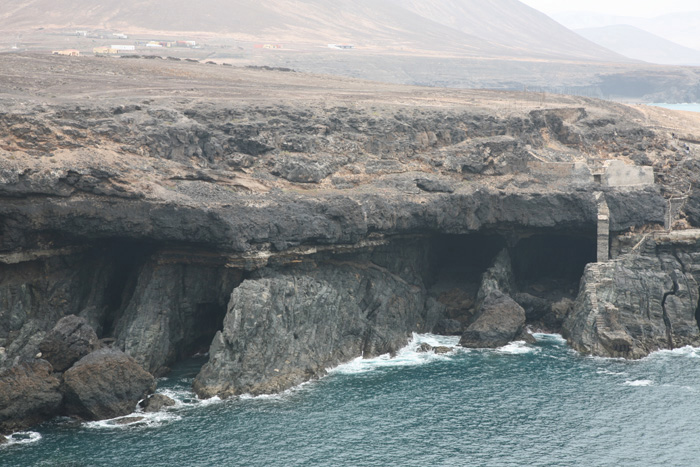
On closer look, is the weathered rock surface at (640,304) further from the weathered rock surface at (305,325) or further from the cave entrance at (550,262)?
the weathered rock surface at (305,325)

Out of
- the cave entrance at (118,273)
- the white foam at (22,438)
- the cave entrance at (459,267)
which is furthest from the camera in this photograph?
the cave entrance at (459,267)

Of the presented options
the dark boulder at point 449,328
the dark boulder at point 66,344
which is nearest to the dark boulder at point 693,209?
the dark boulder at point 449,328

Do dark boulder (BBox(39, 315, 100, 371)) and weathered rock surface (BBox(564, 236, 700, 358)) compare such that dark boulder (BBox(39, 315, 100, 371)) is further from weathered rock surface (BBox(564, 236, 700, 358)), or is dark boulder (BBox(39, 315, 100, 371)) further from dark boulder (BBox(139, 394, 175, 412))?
weathered rock surface (BBox(564, 236, 700, 358))

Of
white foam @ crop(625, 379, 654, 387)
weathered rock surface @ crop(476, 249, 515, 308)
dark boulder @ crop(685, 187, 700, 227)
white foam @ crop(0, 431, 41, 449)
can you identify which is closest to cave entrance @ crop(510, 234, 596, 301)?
weathered rock surface @ crop(476, 249, 515, 308)

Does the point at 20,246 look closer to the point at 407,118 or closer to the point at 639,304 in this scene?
the point at 407,118

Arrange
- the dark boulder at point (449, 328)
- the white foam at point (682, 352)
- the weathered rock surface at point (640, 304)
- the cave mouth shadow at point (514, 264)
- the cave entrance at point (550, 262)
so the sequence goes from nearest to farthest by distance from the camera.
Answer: the white foam at point (682, 352), the weathered rock surface at point (640, 304), the dark boulder at point (449, 328), the cave mouth shadow at point (514, 264), the cave entrance at point (550, 262)
